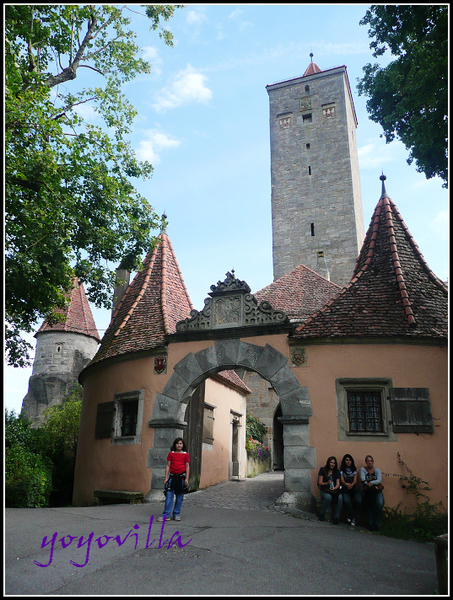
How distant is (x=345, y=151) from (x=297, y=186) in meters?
3.73

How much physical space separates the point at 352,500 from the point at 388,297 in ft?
13.7

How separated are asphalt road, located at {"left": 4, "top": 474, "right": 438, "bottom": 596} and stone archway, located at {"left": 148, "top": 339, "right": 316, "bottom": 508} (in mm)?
885

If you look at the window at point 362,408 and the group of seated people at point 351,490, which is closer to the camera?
the group of seated people at point 351,490

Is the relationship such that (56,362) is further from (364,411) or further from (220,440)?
(364,411)

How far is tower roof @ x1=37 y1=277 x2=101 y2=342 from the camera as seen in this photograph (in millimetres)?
24656

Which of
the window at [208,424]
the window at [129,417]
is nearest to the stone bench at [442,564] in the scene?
the window at [129,417]

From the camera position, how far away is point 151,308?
12672mm

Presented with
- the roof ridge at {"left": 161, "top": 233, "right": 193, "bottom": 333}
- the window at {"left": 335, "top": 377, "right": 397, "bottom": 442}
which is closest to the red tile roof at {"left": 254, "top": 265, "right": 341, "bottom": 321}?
the roof ridge at {"left": 161, "top": 233, "right": 193, "bottom": 333}

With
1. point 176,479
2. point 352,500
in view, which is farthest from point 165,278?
point 352,500

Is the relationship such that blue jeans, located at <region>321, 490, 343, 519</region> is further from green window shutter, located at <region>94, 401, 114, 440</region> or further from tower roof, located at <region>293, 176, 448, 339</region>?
green window shutter, located at <region>94, 401, 114, 440</region>

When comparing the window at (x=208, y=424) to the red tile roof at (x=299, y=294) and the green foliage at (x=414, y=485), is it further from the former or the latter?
the green foliage at (x=414, y=485)

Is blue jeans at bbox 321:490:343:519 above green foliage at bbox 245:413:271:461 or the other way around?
above

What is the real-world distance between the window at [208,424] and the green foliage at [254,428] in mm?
5206

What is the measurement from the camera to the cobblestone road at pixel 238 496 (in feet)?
31.9
